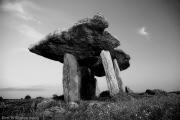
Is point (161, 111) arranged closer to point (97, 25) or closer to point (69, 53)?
point (97, 25)

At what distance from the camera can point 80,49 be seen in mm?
16266

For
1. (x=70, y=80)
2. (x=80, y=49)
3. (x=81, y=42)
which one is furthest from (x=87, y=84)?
(x=81, y=42)

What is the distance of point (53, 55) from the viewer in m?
17.2

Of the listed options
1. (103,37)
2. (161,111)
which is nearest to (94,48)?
(103,37)

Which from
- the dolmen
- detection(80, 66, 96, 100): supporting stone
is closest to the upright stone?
the dolmen

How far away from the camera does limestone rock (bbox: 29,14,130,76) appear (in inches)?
536

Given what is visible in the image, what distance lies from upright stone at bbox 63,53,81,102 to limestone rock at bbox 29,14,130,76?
1.18 m

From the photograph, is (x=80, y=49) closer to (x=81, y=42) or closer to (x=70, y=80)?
(x=81, y=42)

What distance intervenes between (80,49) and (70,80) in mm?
3534

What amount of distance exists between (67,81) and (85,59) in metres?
4.06

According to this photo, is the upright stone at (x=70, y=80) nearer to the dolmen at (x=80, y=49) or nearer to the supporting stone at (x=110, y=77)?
the dolmen at (x=80, y=49)

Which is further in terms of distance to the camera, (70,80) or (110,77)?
(70,80)

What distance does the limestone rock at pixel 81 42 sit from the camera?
13.6 metres

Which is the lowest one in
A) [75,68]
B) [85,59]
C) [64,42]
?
[75,68]
